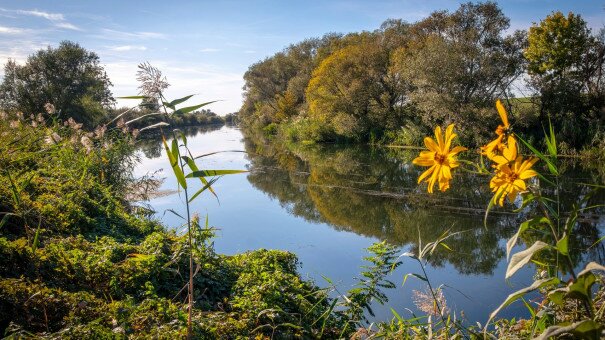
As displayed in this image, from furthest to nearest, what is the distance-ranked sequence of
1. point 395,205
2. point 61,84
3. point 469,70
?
point 61,84, point 469,70, point 395,205

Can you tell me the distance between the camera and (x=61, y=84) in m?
24.2

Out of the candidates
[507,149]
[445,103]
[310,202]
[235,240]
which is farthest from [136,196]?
[445,103]

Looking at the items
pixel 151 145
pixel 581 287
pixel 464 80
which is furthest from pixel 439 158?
pixel 151 145

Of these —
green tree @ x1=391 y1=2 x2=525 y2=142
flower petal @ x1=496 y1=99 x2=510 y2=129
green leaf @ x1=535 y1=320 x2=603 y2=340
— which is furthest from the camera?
green tree @ x1=391 y1=2 x2=525 y2=142

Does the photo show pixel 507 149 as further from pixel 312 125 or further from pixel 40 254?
pixel 312 125

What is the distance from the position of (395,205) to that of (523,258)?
718 centimetres

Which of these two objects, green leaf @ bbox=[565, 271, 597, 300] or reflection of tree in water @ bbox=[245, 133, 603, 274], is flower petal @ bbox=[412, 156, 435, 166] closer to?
green leaf @ bbox=[565, 271, 597, 300]

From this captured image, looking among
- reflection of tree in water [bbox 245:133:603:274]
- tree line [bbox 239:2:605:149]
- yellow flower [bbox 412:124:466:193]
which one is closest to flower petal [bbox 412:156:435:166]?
yellow flower [bbox 412:124:466:193]

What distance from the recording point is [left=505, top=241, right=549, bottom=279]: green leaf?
3.27 feet

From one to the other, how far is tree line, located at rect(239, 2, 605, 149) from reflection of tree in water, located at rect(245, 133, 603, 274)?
379 centimetres

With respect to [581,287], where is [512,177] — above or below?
above

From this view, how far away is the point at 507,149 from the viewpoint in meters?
1.12

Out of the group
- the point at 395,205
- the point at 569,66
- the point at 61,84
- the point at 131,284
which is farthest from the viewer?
the point at 61,84

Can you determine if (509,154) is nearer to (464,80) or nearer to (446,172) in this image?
(446,172)
